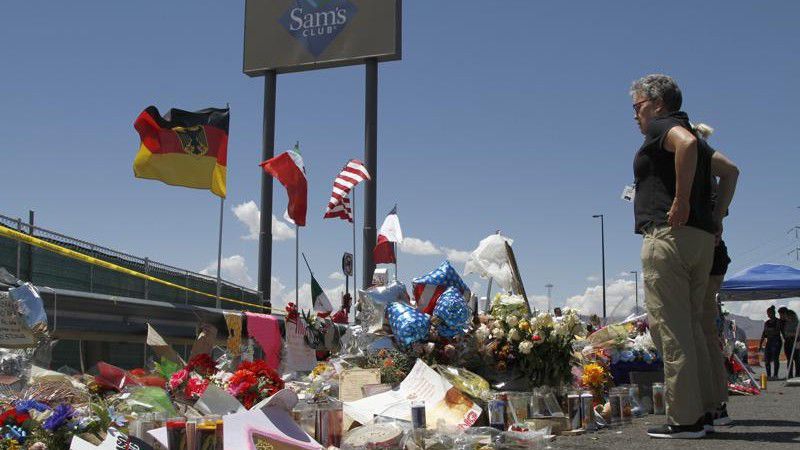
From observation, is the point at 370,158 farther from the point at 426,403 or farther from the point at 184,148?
the point at 426,403

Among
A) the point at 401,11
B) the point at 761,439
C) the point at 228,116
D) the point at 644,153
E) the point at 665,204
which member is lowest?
the point at 761,439

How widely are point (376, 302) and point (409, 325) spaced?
1.66 feet

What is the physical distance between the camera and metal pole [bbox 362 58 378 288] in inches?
750

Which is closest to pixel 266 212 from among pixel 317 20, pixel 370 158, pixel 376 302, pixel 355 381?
pixel 370 158

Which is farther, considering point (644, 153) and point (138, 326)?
point (138, 326)

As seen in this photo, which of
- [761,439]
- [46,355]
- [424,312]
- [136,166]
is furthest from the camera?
[136,166]

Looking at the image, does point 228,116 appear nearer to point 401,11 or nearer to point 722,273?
point 722,273

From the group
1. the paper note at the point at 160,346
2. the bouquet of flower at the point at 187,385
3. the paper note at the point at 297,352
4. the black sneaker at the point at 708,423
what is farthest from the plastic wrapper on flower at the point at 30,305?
the black sneaker at the point at 708,423

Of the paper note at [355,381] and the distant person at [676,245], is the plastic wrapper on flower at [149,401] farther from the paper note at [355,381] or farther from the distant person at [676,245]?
the distant person at [676,245]

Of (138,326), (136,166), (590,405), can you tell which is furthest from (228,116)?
(590,405)

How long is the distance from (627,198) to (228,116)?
5.34 m

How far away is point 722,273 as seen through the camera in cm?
498

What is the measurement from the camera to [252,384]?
3918 mm

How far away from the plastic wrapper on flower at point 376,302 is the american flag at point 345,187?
10695mm
